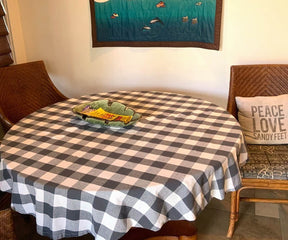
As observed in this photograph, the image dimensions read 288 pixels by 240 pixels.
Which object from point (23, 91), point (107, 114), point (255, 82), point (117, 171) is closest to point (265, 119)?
point (255, 82)

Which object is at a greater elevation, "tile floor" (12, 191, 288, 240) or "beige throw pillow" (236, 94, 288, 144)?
"beige throw pillow" (236, 94, 288, 144)

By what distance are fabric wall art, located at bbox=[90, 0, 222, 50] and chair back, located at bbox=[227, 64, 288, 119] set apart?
30cm

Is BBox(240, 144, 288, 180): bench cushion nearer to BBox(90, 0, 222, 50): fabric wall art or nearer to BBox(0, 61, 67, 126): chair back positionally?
BBox(90, 0, 222, 50): fabric wall art

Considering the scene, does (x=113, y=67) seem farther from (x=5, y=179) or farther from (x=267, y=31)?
(x=5, y=179)

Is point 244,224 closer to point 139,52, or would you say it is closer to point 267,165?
point 267,165

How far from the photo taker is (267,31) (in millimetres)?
2104

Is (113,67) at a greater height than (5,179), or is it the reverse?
(113,67)

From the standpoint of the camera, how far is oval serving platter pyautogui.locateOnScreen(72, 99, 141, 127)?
157cm

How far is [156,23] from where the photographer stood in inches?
90.7

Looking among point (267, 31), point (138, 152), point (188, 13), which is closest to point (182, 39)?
point (188, 13)

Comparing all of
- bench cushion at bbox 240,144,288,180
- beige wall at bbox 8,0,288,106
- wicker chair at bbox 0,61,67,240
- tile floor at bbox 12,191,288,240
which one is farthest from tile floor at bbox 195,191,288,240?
wicker chair at bbox 0,61,67,240

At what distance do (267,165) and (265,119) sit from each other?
13.1 inches

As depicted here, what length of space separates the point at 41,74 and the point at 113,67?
0.57 m

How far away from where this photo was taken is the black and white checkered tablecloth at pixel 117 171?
1.10 meters
